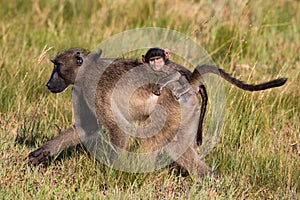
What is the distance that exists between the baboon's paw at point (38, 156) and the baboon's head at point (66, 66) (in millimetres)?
465

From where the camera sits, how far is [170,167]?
15.2 ft

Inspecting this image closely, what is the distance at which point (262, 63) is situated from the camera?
21.7 feet

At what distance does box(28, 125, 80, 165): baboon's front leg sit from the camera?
454 centimetres

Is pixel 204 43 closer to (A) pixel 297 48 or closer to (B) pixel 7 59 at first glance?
(A) pixel 297 48

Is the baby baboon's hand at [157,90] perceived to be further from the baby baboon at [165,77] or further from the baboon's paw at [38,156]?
the baboon's paw at [38,156]

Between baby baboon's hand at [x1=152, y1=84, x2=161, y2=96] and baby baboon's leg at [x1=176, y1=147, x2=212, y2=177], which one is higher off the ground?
baby baboon's hand at [x1=152, y1=84, x2=161, y2=96]

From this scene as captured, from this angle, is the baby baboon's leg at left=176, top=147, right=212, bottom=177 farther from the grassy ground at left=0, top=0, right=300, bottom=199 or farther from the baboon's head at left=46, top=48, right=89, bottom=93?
the baboon's head at left=46, top=48, right=89, bottom=93

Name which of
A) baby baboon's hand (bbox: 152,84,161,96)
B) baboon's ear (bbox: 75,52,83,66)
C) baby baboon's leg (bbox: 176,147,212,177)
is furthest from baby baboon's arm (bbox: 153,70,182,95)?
baboon's ear (bbox: 75,52,83,66)

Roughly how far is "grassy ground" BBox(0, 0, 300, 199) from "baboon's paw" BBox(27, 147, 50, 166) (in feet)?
0.22

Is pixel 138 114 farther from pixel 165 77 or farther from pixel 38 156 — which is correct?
pixel 38 156

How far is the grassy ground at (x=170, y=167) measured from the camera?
4266 mm

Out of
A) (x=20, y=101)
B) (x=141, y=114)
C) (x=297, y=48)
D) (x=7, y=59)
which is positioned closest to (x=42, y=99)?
(x=20, y=101)

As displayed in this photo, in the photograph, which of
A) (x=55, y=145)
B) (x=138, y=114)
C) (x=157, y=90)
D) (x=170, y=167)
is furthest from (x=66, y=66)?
(x=170, y=167)

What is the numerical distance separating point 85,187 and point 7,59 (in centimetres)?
225
